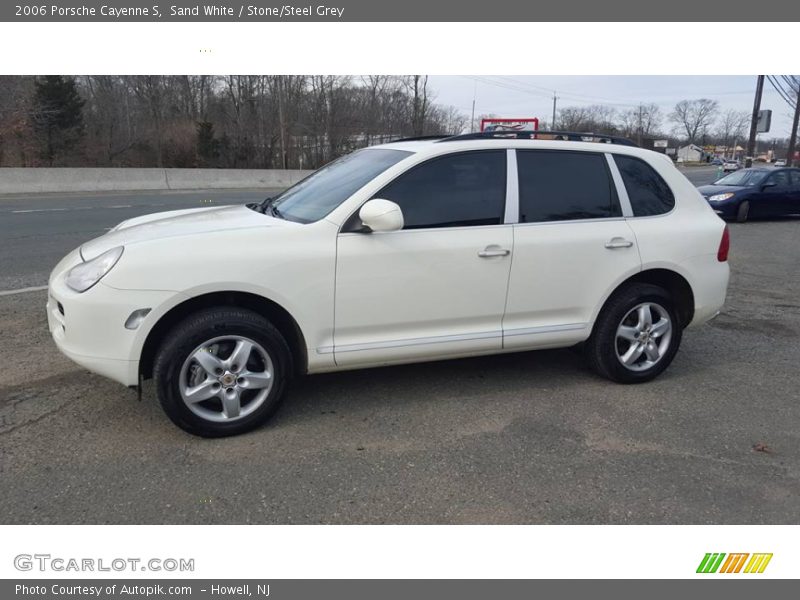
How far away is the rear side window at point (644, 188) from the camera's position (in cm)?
436

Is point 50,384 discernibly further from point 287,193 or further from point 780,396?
point 780,396

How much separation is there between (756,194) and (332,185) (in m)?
14.7

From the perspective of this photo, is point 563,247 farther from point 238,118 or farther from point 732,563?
point 238,118

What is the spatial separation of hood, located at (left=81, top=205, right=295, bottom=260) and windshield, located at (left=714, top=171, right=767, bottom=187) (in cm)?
1526

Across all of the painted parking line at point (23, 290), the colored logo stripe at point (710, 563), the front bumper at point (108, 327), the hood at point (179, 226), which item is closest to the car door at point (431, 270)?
the hood at point (179, 226)

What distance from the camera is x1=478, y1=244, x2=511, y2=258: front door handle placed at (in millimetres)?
3816

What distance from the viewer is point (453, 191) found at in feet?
12.7

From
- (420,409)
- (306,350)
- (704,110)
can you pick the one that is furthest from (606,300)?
(704,110)

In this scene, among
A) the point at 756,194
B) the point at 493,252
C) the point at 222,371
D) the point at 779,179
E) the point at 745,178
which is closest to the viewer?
the point at 222,371

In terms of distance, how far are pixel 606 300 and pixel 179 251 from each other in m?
2.87

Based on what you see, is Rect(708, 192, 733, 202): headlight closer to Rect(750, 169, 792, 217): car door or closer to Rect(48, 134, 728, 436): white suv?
Rect(750, 169, 792, 217): car door

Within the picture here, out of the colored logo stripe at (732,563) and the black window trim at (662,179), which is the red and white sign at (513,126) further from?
the colored logo stripe at (732,563)

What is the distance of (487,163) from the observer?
3.99 metres

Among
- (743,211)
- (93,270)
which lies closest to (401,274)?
(93,270)
